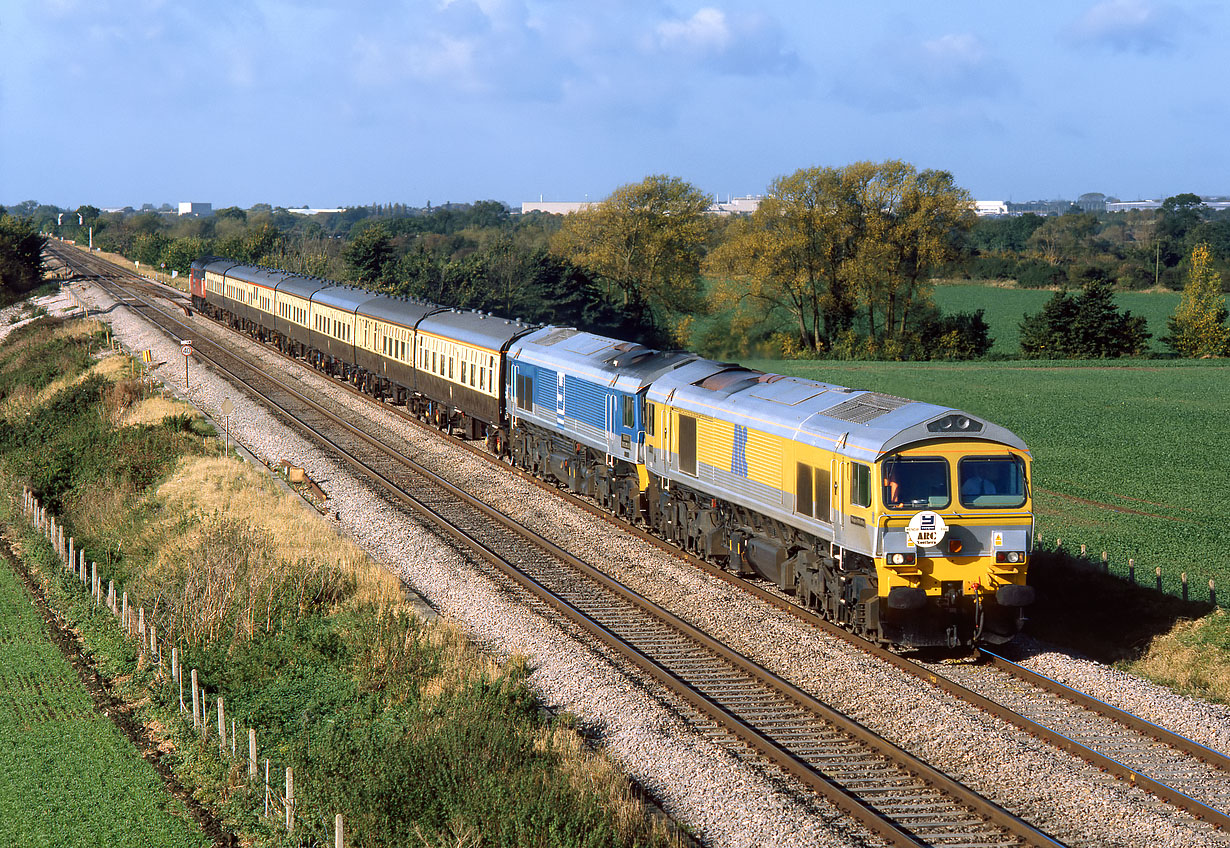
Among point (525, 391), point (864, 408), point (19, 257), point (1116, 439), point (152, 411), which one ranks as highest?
point (19, 257)

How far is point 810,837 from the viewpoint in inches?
461

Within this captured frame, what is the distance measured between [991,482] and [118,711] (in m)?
13.6

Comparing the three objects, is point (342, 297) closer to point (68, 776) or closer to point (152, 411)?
point (152, 411)

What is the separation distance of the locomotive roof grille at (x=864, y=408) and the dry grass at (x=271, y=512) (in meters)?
7.80

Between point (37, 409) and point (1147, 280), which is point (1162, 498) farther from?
point (1147, 280)

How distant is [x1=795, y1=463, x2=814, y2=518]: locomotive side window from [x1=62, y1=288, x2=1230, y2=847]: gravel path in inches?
77.7

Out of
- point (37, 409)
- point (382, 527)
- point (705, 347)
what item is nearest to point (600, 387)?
point (382, 527)

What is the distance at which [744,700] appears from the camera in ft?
51.6

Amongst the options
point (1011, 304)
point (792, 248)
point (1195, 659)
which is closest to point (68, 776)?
point (1195, 659)

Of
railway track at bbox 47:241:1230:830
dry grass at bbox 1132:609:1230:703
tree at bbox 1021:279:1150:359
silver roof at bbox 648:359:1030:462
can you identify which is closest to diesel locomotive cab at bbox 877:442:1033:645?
silver roof at bbox 648:359:1030:462

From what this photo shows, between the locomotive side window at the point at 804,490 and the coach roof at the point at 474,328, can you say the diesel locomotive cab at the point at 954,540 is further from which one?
the coach roof at the point at 474,328

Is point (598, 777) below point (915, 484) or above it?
below

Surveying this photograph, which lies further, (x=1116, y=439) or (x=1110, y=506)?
(x=1116, y=439)

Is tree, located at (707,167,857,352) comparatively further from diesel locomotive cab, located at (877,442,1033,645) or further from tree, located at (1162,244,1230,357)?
diesel locomotive cab, located at (877,442,1033,645)
